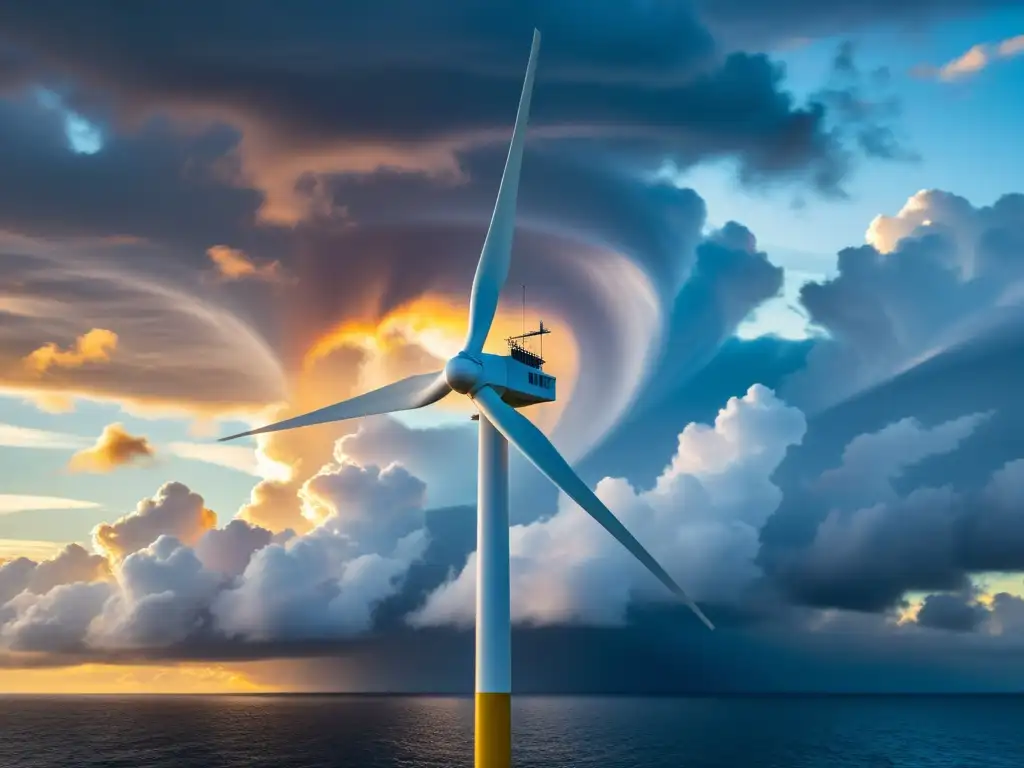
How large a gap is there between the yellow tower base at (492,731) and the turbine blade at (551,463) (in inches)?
472

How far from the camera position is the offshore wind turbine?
195 feet

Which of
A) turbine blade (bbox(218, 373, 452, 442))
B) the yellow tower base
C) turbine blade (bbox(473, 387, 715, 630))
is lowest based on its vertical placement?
the yellow tower base

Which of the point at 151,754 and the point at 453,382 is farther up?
the point at 453,382

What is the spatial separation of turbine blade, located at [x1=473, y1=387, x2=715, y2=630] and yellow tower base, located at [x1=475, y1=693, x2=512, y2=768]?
12.0m

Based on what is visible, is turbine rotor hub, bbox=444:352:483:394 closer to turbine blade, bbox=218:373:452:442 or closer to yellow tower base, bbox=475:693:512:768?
turbine blade, bbox=218:373:452:442

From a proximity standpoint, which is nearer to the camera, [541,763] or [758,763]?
[541,763]

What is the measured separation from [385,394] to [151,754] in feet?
492

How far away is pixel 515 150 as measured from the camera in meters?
69.2

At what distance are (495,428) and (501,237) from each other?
548 inches

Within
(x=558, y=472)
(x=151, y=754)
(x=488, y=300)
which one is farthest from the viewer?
(x=151, y=754)

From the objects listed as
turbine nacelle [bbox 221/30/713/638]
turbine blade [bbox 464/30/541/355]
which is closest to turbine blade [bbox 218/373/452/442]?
turbine nacelle [bbox 221/30/713/638]

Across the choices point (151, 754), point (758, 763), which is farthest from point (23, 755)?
point (758, 763)

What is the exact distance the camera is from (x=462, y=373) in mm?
62344

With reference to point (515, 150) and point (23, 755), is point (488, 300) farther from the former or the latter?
point (23, 755)
